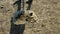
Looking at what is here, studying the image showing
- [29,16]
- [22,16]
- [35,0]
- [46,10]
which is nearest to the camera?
[22,16]

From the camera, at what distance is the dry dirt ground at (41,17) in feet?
11.3

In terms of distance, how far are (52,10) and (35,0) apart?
56 cm

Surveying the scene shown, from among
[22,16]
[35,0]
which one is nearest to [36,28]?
[22,16]

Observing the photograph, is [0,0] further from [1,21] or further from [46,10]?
[46,10]

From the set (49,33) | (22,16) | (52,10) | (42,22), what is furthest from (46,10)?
(22,16)

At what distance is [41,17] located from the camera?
374cm

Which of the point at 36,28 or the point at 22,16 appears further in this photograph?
the point at 36,28

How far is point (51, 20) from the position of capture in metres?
3.67

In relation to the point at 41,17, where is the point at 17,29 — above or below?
below

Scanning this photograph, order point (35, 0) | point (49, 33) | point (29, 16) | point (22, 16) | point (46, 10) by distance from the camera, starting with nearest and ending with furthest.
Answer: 1. point (22, 16)
2. point (49, 33)
3. point (29, 16)
4. point (46, 10)
5. point (35, 0)

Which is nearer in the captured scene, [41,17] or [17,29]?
[17,29]

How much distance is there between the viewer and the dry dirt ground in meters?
3.44

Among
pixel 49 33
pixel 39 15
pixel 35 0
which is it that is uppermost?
pixel 35 0

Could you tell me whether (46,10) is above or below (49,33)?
above
